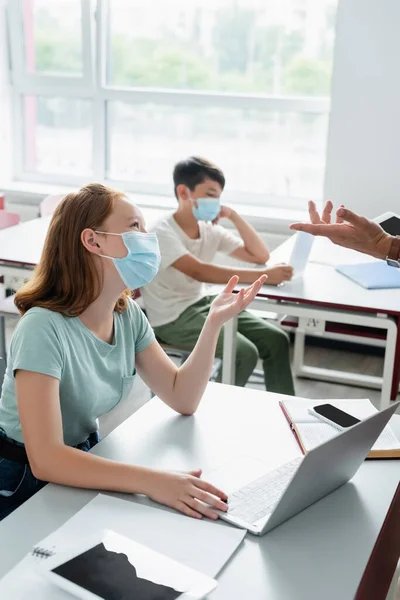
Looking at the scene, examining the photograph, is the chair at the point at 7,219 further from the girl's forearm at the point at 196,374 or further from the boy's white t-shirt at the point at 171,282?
the girl's forearm at the point at 196,374

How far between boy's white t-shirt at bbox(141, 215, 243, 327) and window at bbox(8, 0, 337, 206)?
1.51m

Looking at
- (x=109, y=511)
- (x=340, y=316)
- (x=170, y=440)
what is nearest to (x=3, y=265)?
(x=340, y=316)

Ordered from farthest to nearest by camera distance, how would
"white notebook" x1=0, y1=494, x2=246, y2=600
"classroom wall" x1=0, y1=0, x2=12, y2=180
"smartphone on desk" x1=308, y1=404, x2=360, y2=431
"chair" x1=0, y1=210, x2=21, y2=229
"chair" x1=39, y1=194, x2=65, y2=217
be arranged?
1. "classroom wall" x1=0, y1=0, x2=12, y2=180
2. "chair" x1=39, y1=194, x2=65, y2=217
3. "chair" x1=0, y1=210, x2=21, y2=229
4. "smartphone on desk" x1=308, y1=404, x2=360, y2=431
5. "white notebook" x1=0, y1=494, x2=246, y2=600

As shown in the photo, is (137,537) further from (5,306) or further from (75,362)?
(5,306)

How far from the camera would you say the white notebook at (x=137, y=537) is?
1028 mm

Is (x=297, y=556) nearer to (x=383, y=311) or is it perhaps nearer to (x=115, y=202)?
(x=115, y=202)

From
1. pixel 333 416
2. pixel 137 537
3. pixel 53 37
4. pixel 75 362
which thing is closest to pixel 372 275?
pixel 333 416

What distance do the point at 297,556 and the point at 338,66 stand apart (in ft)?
10.7

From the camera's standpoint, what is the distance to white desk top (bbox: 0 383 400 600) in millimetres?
1086

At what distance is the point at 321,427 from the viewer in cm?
158

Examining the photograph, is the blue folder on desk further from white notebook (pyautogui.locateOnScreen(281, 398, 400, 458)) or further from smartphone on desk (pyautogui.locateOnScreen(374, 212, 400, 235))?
white notebook (pyautogui.locateOnScreen(281, 398, 400, 458))

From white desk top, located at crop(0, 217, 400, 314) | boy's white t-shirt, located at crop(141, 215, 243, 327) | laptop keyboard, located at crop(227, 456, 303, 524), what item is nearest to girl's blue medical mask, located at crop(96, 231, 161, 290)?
laptop keyboard, located at crop(227, 456, 303, 524)

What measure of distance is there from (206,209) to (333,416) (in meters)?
1.63

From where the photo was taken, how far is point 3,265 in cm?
309
